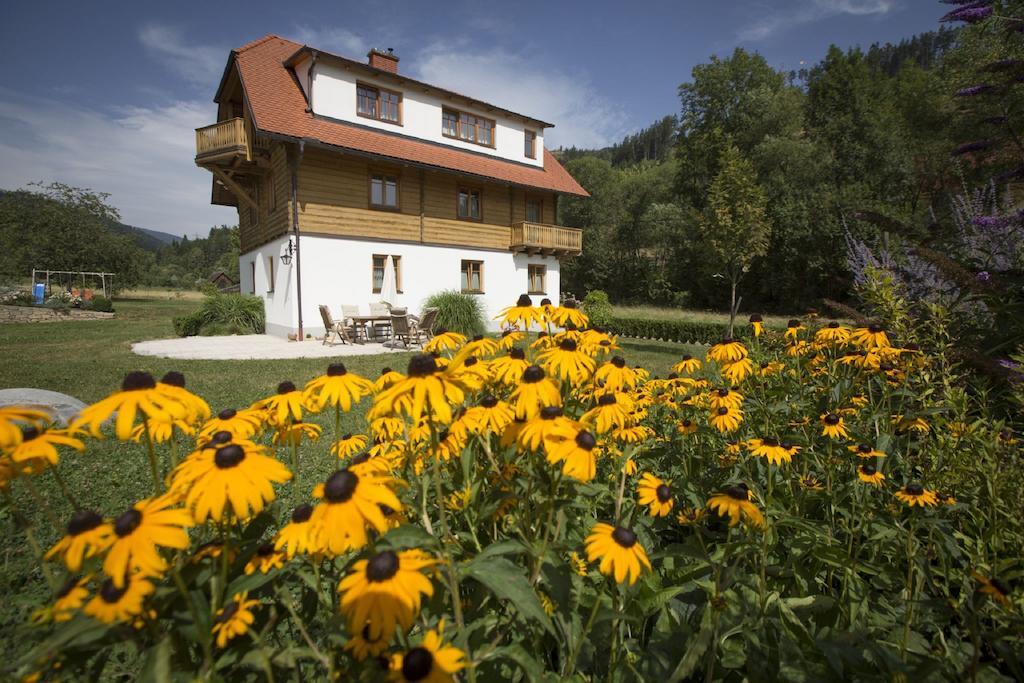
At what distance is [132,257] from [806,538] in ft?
155

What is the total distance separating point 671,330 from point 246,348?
515 inches

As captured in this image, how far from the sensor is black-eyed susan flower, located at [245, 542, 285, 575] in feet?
3.34

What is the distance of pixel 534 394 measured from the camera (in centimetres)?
143

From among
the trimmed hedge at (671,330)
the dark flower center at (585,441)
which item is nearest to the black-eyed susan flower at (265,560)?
the dark flower center at (585,441)

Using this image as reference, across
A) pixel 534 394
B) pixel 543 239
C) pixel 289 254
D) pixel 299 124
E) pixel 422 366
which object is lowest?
pixel 534 394

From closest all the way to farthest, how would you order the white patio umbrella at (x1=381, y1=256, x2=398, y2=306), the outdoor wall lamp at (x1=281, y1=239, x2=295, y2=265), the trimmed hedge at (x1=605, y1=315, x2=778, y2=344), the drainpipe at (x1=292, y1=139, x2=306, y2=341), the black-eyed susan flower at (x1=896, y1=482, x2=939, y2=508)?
the black-eyed susan flower at (x1=896, y1=482, x2=939, y2=508) → the drainpipe at (x1=292, y1=139, x2=306, y2=341) → the outdoor wall lamp at (x1=281, y1=239, x2=295, y2=265) → the trimmed hedge at (x1=605, y1=315, x2=778, y2=344) → the white patio umbrella at (x1=381, y1=256, x2=398, y2=306)

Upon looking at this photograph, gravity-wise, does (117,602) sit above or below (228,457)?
below

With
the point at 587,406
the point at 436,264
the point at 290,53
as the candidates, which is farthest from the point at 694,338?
the point at 290,53

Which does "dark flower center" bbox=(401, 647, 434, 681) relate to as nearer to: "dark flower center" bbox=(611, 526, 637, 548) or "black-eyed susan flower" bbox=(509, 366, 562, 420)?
"dark flower center" bbox=(611, 526, 637, 548)

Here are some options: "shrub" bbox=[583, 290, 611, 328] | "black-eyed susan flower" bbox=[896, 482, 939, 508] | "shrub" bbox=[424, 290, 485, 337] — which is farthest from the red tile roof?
"black-eyed susan flower" bbox=[896, 482, 939, 508]

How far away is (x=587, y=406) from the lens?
7.31 ft

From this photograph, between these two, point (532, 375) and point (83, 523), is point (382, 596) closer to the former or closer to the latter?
point (83, 523)

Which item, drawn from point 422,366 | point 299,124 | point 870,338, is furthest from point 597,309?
point 422,366

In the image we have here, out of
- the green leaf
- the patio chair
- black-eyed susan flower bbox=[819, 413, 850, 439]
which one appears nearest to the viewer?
the green leaf
